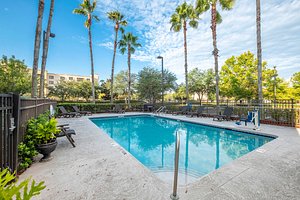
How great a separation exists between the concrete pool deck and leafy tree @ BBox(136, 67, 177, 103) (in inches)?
674

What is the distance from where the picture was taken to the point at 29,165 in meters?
3.10

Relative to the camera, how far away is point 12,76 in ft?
64.6

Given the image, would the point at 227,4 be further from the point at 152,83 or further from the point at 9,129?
the point at 9,129

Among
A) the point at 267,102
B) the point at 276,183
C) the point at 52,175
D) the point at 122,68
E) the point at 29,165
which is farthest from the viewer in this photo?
the point at 122,68

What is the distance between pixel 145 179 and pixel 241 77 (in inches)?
874

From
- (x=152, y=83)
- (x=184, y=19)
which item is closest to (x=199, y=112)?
(x=152, y=83)

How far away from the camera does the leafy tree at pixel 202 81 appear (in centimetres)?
2702

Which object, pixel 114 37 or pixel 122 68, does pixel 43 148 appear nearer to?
pixel 114 37

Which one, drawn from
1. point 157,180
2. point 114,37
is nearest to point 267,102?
point 157,180

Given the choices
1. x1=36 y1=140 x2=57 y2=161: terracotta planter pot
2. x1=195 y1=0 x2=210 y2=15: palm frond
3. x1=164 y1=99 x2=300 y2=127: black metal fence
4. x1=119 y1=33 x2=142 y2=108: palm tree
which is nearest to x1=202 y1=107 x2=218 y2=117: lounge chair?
x1=164 y1=99 x2=300 y2=127: black metal fence

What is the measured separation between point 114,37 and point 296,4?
55.5 feet

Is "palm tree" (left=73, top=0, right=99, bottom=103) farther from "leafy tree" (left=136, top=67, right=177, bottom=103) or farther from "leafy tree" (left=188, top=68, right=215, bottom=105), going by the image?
"leafy tree" (left=188, top=68, right=215, bottom=105)

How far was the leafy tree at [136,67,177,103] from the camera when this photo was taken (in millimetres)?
20531

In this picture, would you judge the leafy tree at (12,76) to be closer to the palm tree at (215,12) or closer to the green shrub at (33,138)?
the green shrub at (33,138)
